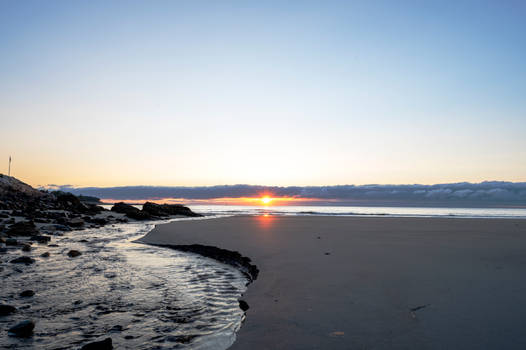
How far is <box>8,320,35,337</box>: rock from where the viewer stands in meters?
4.39

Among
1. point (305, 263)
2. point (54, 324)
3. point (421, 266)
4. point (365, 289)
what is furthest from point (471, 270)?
point (54, 324)

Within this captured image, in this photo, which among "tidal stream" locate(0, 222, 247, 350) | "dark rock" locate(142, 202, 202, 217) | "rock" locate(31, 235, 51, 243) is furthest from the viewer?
"dark rock" locate(142, 202, 202, 217)

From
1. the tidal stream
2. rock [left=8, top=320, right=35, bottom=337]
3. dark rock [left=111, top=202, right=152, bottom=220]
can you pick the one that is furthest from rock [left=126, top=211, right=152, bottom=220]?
rock [left=8, top=320, right=35, bottom=337]

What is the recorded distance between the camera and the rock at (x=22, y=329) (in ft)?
14.4

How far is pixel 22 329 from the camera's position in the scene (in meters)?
4.43

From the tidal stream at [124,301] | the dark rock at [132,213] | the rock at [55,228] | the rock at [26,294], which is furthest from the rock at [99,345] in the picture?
the dark rock at [132,213]

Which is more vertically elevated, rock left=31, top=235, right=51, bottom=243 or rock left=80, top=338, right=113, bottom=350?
rock left=80, top=338, right=113, bottom=350

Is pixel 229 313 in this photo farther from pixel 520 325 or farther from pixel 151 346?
pixel 520 325

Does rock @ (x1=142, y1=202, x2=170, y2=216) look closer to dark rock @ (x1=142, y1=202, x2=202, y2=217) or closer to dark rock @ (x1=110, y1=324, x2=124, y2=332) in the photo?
dark rock @ (x1=142, y1=202, x2=202, y2=217)

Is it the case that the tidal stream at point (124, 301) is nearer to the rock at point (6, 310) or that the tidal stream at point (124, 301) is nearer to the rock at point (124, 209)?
the rock at point (6, 310)

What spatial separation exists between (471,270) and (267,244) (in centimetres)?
701

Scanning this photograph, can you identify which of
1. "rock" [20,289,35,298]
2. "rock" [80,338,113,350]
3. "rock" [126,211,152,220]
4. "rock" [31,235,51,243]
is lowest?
"rock" [126,211,152,220]

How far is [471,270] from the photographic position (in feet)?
25.0

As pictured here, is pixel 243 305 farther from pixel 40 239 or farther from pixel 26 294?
pixel 40 239
